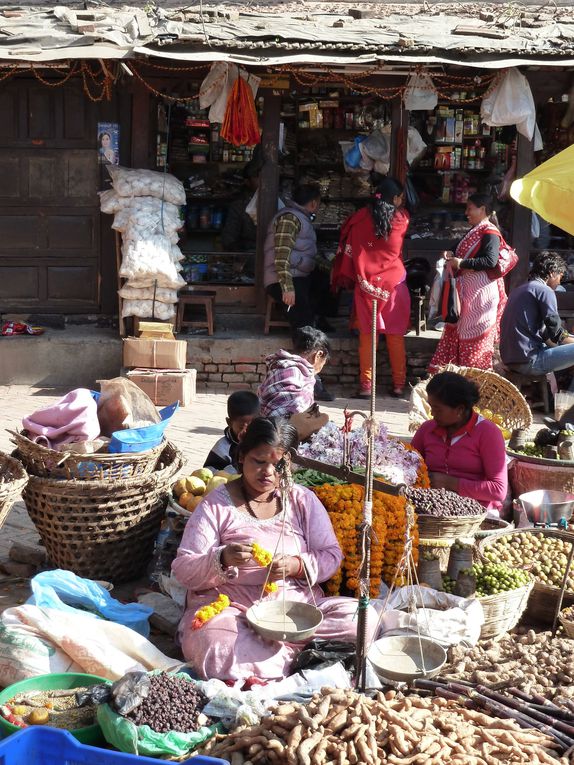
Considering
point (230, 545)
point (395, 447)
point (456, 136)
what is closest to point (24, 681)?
point (230, 545)

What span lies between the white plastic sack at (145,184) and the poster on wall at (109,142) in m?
0.39

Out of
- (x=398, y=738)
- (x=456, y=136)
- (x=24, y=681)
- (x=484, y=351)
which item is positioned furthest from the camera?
(x=456, y=136)

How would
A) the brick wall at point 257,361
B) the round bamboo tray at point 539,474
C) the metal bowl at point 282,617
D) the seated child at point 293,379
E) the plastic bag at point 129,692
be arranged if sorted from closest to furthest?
the plastic bag at point 129,692 → the metal bowl at point 282,617 → the seated child at point 293,379 → the round bamboo tray at point 539,474 → the brick wall at point 257,361

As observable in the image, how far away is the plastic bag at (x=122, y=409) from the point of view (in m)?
5.58

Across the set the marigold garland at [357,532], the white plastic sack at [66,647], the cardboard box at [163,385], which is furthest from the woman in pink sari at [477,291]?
the white plastic sack at [66,647]

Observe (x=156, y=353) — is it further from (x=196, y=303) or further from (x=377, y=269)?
(x=377, y=269)

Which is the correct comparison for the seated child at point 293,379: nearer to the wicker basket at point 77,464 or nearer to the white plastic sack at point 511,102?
the wicker basket at point 77,464

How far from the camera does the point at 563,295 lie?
35.0 feet

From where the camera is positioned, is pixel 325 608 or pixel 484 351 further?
pixel 484 351

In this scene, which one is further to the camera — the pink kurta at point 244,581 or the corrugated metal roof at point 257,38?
the corrugated metal roof at point 257,38

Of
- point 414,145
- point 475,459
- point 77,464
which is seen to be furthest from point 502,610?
point 414,145

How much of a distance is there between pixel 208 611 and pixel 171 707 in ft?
1.90

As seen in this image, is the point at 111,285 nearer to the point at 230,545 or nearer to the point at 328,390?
the point at 328,390

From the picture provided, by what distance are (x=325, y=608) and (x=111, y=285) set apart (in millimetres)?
6515
